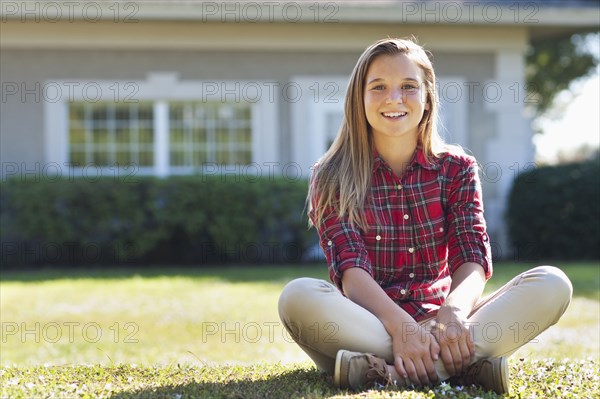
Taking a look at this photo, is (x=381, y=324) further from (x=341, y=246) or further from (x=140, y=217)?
(x=140, y=217)

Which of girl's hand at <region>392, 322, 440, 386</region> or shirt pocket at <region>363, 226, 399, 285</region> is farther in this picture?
shirt pocket at <region>363, 226, 399, 285</region>

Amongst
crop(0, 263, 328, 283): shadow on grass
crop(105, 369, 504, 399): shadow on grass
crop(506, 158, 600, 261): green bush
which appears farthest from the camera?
crop(506, 158, 600, 261): green bush

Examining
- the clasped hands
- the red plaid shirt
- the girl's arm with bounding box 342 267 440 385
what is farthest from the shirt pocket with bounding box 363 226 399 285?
the clasped hands

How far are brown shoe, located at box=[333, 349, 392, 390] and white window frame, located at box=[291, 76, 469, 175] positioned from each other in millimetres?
7552

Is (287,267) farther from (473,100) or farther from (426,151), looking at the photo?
(426,151)

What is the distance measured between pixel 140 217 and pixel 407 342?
671 cm

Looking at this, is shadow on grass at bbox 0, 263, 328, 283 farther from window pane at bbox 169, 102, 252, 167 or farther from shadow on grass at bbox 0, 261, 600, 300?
window pane at bbox 169, 102, 252, 167

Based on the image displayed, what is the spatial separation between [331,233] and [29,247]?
7.22 metres

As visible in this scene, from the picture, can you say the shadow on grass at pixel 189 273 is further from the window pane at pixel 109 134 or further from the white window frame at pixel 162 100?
the window pane at pixel 109 134

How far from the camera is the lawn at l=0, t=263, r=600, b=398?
3084 mm

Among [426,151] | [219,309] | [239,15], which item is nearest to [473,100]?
[239,15]

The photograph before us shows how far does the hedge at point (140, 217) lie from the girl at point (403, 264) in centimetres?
581

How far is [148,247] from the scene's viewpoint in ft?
30.7

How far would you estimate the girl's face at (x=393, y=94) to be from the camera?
11.2 ft
